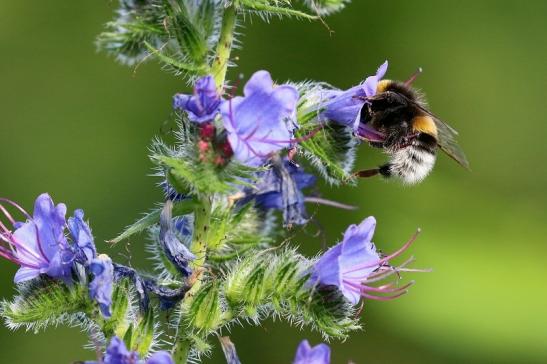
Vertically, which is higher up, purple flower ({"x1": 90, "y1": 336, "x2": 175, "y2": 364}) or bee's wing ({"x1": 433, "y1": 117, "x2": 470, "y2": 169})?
bee's wing ({"x1": 433, "y1": 117, "x2": 470, "y2": 169})

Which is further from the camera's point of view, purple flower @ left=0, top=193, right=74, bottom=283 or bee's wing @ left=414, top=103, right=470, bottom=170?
bee's wing @ left=414, top=103, right=470, bottom=170

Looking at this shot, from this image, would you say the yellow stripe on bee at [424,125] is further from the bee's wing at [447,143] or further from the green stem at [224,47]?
the green stem at [224,47]

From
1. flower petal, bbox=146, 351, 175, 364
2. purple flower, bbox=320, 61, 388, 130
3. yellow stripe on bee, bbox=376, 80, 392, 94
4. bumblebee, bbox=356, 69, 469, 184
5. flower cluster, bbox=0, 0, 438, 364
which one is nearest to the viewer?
flower petal, bbox=146, 351, 175, 364

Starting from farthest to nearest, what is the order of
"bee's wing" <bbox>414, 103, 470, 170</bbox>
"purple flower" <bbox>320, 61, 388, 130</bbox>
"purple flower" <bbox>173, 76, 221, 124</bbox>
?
"bee's wing" <bbox>414, 103, 470, 170</bbox> < "purple flower" <bbox>320, 61, 388, 130</bbox> < "purple flower" <bbox>173, 76, 221, 124</bbox>

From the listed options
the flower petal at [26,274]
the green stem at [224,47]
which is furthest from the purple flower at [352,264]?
the flower petal at [26,274]

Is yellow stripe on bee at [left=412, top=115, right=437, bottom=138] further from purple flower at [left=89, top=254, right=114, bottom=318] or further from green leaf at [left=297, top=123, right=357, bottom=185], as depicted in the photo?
purple flower at [left=89, top=254, right=114, bottom=318]

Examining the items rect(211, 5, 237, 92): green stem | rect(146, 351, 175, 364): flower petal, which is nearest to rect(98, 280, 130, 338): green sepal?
rect(146, 351, 175, 364): flower petal

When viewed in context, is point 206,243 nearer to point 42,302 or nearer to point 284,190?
point 284,190
